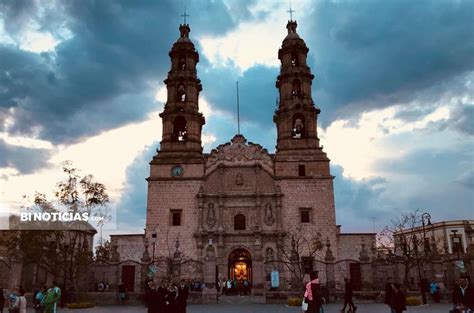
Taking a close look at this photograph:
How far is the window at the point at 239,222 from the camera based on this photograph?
113ft

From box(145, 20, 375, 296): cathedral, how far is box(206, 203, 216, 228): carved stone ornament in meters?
0.08

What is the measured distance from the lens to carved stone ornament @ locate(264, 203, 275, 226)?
34219 mm

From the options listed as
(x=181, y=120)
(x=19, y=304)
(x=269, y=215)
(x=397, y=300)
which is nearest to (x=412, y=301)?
(x=397, y=300)

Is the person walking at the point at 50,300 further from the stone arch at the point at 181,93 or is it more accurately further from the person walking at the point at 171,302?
the stone arch at the point at 181,93

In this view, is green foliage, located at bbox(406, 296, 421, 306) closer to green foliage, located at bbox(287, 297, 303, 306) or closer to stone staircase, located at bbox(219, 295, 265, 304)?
green foliage, located at bbox(287, 297, 303, 306)

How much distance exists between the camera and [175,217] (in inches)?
1361

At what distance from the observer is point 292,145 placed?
120 feet

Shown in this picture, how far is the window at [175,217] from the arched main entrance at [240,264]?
4.94m

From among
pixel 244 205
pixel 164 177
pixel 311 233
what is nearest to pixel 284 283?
pixel 311 233

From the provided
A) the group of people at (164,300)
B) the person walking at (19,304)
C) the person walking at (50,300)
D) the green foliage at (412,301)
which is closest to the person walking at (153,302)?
the group of people at (164,300)

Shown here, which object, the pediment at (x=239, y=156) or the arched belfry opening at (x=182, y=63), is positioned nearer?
the pediment at (x=239, y=156)

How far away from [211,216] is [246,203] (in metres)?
3.04

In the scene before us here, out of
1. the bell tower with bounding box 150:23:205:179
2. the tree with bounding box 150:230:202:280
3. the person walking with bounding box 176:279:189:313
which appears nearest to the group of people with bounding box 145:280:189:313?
the person walking with bounding box 176:279:189:313

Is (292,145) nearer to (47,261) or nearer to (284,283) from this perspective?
(284,283)
